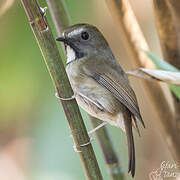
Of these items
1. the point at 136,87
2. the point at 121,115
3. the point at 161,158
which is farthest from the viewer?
the point at 136,87

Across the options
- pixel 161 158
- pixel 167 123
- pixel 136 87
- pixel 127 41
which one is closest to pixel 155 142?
pixel 161 158

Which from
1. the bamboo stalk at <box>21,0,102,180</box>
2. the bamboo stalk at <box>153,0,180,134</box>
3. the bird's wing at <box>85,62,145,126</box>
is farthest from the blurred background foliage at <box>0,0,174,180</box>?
the bamboo stalk at <box>21,0,102,180</box>

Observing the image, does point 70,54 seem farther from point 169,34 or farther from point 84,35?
point 169,34

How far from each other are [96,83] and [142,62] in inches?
14.2

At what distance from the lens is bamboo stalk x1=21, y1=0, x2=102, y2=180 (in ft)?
4.78

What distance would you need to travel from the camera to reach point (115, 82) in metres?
2.42

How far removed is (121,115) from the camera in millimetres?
2348

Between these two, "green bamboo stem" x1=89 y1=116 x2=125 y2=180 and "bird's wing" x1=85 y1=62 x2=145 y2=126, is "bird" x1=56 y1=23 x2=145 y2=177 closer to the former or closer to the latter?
"bird's wing" x1=85 y1=62 x2=145 y2=126

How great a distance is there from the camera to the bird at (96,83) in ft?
7.61

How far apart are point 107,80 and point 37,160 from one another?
843 mm

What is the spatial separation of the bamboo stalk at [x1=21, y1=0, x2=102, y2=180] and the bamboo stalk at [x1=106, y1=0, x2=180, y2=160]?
71cm

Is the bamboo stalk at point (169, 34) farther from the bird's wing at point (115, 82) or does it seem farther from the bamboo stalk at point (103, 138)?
the bamboo stalk at point (103, 138)

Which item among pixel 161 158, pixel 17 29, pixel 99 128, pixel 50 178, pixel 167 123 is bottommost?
pixel 161 158

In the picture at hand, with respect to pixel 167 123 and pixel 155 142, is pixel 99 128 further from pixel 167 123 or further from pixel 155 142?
pixel 155 142
